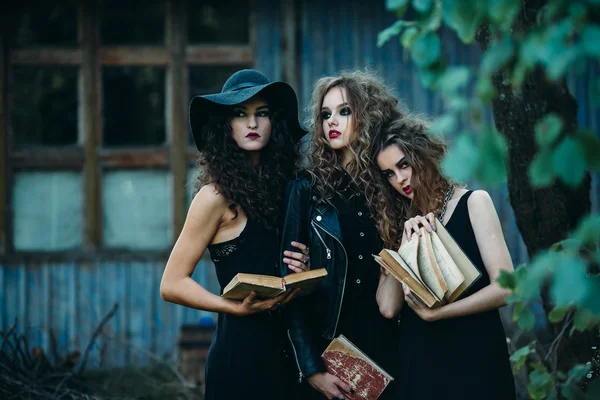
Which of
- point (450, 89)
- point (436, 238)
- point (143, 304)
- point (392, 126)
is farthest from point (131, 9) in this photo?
point (450, 89)

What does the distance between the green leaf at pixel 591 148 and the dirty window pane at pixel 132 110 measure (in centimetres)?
620

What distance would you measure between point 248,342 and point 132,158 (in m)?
4.30

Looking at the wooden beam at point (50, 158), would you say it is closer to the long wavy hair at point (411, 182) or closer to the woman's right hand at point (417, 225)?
the long wavy hair at point (411, 182)

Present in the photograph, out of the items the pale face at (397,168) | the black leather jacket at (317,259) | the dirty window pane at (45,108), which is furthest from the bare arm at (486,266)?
the dirty window pane at (45,108)

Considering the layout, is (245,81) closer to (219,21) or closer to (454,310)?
(454,310)

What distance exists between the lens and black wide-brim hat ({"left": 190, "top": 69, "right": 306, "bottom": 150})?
367cm

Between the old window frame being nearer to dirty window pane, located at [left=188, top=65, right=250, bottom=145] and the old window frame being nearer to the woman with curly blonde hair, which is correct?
dirty window pane, located at [left=188, top=65, right=250, bottom=145]

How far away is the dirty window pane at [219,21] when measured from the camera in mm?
7395

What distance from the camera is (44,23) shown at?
24.1 feet

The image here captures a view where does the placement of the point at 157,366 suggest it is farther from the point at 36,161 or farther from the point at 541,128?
the point at 541,128

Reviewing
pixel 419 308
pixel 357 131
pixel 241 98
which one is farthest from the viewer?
pixel 357 131

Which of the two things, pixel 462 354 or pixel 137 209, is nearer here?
pixel 462 354

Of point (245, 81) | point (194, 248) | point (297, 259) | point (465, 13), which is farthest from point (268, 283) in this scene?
point (465, 13)

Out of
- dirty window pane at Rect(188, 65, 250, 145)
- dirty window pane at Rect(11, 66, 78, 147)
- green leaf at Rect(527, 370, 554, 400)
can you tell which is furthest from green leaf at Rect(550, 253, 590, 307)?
dirty window pane at Rect(11, 66, 78, 147)
